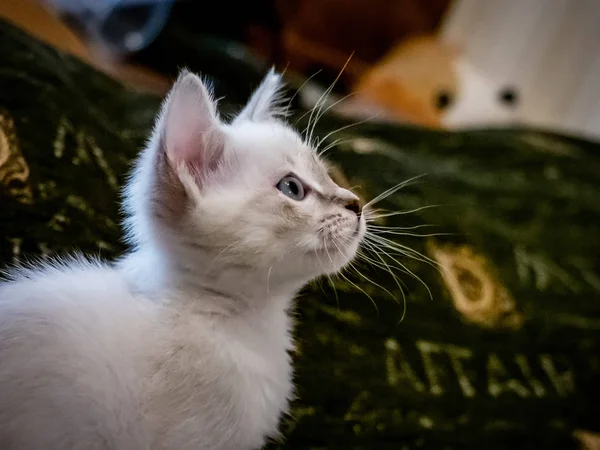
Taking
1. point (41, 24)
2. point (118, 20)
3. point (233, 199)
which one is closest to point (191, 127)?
point (233, 199)

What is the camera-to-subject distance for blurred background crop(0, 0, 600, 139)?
2.13m

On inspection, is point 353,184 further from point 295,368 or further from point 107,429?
point 107,429

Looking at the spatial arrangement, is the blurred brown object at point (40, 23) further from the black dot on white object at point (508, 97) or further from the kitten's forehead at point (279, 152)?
the black dot on white object at point (508, 97)

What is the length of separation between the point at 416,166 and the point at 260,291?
0.60 metres

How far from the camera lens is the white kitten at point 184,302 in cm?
55

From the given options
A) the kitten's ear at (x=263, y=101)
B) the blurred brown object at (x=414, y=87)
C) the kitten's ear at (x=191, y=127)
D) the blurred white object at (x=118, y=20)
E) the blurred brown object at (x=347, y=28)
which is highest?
the blurred brown object at (x=347, y=28)

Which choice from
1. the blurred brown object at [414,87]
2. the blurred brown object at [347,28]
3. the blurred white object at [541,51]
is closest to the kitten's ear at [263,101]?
the blurred brown object at [414,87]

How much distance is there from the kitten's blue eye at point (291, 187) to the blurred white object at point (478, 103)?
1.52 metres

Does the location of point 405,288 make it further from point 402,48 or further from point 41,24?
point 402,48

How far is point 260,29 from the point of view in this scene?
2.71m

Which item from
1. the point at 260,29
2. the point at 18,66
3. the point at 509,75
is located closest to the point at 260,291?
the point at 18,66

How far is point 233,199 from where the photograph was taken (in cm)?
64

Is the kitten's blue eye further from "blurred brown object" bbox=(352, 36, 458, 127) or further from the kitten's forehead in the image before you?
"blurred brown object" bbox=(352, 36, 458, 127)

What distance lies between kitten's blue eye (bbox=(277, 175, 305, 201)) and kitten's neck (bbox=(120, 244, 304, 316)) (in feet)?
0.27
